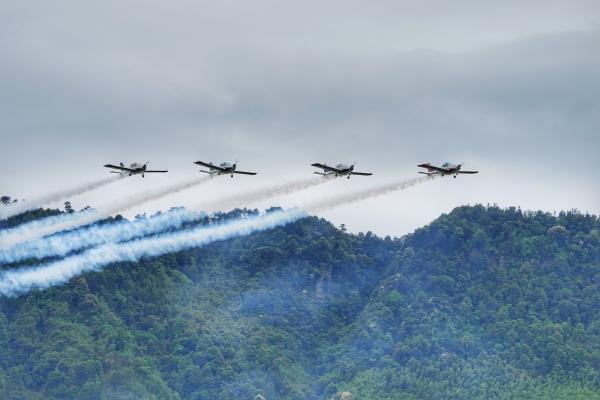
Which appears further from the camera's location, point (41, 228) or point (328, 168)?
point (41, 228)

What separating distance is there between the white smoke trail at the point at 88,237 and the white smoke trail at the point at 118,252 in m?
1.35

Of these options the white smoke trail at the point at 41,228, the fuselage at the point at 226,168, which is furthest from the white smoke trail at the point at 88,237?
the fuselage at the point at 226,168

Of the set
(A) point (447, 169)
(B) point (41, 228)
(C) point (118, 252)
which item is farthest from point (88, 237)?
(A) point (447, 169)

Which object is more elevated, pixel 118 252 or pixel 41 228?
pixel 41 228

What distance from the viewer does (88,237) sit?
6319 inches

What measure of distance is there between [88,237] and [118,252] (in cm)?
429

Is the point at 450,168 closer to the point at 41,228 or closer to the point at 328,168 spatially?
the point at 328,168

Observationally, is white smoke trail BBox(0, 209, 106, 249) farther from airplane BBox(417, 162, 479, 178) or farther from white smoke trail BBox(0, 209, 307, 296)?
airplane BBox(417, 162, 479, 178)

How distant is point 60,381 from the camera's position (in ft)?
642

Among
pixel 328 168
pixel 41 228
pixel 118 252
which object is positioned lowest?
pixel 118 252

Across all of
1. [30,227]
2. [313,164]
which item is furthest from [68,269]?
[313,164]

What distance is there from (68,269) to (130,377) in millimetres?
46279

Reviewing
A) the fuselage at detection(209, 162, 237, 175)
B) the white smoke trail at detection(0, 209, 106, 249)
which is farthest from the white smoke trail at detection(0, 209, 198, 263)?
the fuselage at detection(209, 162, 237, 175)

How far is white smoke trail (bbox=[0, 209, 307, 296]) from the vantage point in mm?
157125
